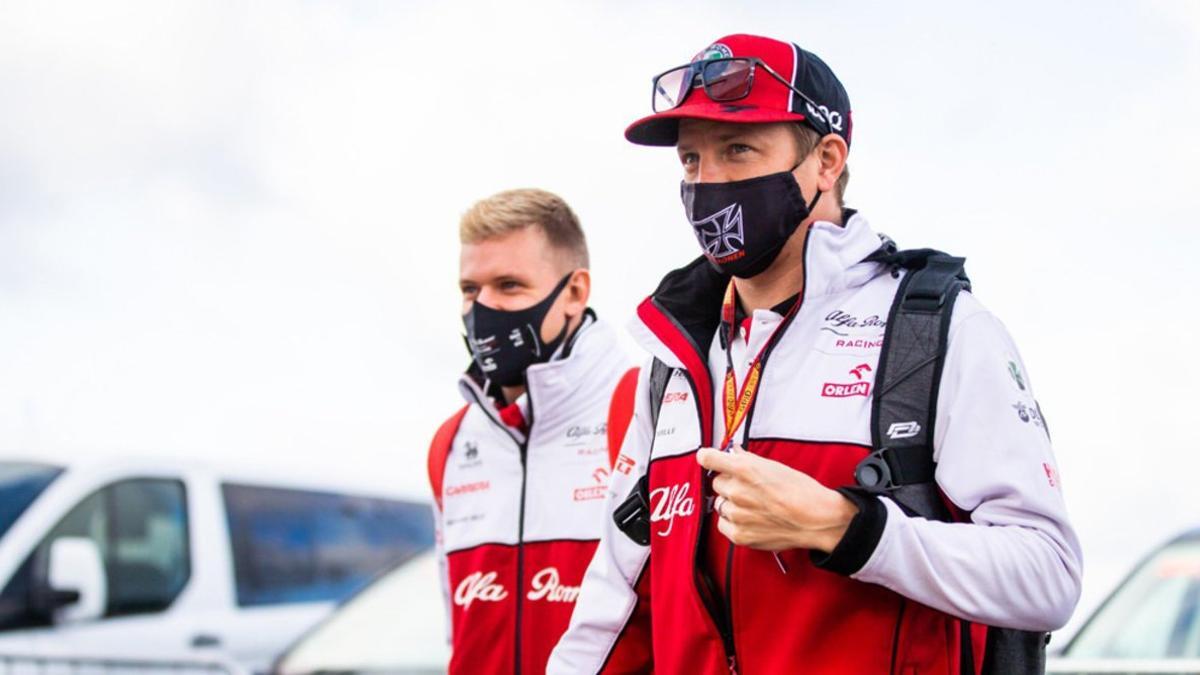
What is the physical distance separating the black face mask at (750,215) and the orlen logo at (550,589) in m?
1.32

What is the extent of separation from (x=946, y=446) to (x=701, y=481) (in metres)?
0.47

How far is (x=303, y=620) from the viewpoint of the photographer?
32.6ft

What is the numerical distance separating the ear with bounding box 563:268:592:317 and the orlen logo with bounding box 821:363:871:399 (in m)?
1.76

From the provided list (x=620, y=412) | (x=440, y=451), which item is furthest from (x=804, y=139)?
(x=440, y=451)

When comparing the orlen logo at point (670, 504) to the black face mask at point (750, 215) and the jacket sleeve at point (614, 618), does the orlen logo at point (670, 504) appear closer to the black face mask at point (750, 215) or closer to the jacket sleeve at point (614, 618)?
the jacket sleeve at point (614, 618)

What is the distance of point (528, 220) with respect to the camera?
4078 mm

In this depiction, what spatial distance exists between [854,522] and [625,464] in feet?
2.67

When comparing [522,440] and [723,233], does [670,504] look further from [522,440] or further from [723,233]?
[522,440]

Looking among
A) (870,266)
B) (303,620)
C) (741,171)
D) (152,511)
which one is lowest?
(303,620)

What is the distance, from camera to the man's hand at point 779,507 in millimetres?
2184

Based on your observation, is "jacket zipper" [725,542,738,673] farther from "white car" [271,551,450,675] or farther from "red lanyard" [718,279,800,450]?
"white car" [271,551,450,675]

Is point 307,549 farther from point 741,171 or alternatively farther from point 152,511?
point 741,171

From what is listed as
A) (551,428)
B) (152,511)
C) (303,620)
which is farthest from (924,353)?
(303,620)

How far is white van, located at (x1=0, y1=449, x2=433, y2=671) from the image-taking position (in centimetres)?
745
